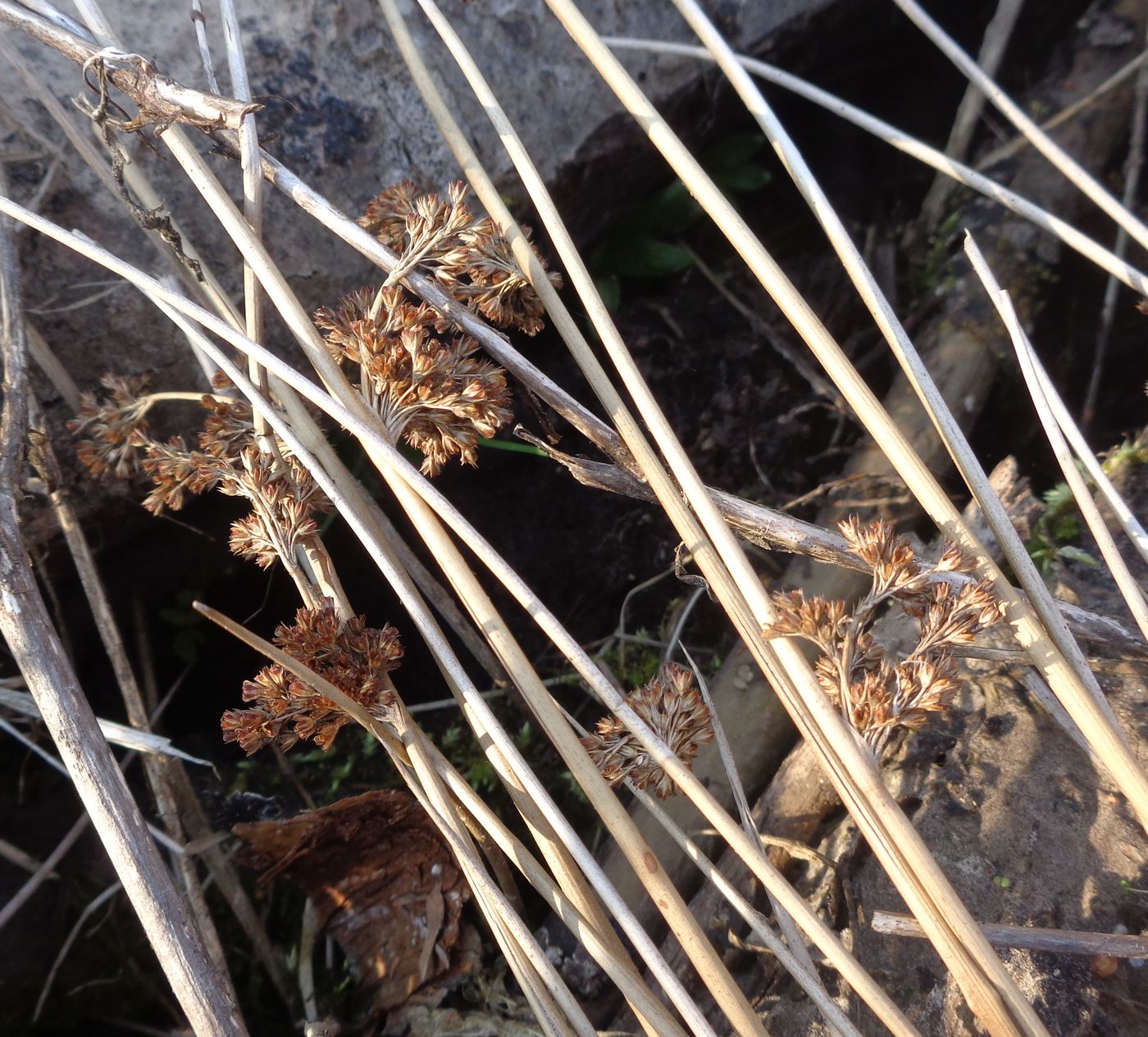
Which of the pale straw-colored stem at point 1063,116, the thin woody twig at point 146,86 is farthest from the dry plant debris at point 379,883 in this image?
the pale straw-colored stem at point 1063,116

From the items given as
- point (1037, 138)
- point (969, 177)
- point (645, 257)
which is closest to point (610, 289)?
point (645, 257)

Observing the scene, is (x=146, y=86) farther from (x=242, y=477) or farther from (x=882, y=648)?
(x=882, y=648)

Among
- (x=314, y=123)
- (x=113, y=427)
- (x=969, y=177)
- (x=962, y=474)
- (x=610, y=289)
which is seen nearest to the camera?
(x=962, y=474)

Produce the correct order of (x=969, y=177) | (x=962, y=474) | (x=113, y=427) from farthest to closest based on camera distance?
(x=969, y=177) < (x=113, y=427) < (x=962, y=474)

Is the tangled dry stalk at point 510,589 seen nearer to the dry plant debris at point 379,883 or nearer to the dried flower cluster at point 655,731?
the dried flower cluster at point 655,731

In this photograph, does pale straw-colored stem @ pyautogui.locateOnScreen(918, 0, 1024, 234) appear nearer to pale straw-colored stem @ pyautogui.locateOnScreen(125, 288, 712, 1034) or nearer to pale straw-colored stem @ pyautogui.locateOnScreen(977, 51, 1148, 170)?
pale straw-colored stem @ pyautogui.locateOnScreen(977, 51, 1148, 170)

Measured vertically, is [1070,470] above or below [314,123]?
below

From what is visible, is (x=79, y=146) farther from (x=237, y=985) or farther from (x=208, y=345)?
(x=237, y=985)
